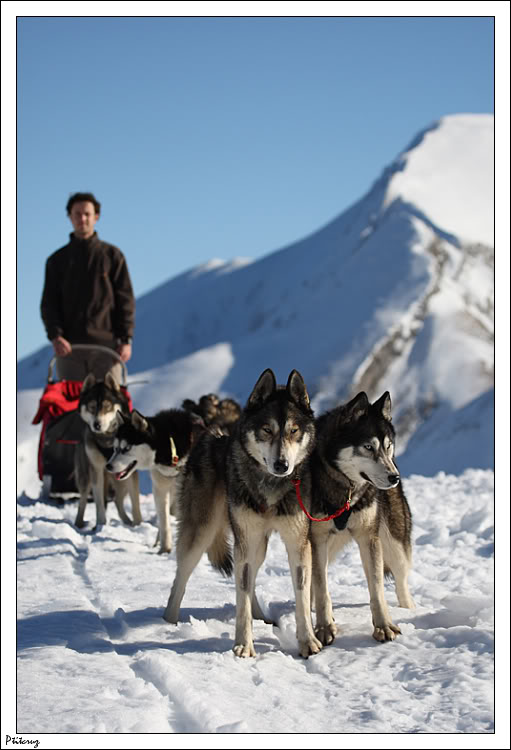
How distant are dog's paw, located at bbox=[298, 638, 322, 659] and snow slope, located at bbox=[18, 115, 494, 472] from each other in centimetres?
819

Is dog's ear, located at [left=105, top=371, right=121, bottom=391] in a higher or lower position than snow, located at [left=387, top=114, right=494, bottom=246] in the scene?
lower

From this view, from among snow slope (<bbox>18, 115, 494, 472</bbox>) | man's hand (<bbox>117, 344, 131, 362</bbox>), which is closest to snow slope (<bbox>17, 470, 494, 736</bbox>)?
man's hand (<bbox>117, 344, 131, 362</bbox>)

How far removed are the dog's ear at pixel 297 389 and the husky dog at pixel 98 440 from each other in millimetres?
3449

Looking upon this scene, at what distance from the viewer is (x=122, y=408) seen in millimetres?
7141

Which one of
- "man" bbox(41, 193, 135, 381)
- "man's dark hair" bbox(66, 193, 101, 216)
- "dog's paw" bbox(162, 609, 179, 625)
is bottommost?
"dog's paw" bbox(162, 609, 179, 625)

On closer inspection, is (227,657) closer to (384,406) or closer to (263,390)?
(263,390)

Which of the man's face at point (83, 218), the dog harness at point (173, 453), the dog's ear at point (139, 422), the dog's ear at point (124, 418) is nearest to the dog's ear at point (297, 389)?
the dog harness at point (173, 453)

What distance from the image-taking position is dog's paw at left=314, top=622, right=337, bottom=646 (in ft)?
12.6

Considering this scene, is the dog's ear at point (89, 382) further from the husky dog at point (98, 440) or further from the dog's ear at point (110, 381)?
the dog's ear at point (110, 381)

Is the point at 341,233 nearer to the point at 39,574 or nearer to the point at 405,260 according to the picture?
the point at 405,260

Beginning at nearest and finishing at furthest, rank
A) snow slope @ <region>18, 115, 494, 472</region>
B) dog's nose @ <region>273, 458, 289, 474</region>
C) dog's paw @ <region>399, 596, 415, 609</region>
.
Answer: dog's nose @ <region>273, 458, 289, 474</region>, dog's paw @ <region>399, 596, 415, 609</region>, snow slope @ <region>18, 115, 494, 472</region>

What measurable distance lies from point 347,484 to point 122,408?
3667mm

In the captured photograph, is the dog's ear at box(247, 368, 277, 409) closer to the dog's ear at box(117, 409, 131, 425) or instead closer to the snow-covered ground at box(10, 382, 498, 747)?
the snow-covered ground at box(10, 382, 498, 747)

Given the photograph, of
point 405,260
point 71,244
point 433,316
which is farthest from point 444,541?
point 405,260
